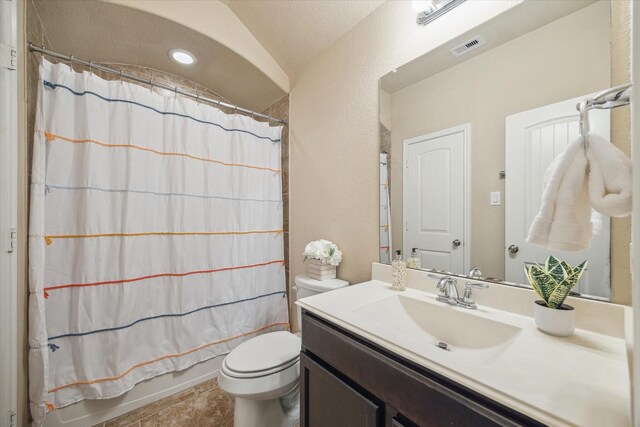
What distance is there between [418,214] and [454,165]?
0.92ft

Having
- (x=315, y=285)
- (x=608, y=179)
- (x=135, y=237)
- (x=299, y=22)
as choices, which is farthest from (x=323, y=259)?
(x=299, y=22)

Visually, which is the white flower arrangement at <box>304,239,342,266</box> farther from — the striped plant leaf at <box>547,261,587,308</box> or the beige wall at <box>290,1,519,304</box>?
the striped plant leaf at <box>547,261,587,308</box>

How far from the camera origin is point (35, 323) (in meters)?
1.17

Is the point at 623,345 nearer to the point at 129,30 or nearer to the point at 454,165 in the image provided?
the point at 454,165

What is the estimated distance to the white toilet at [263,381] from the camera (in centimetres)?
117

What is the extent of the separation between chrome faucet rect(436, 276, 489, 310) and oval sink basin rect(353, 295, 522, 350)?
0.04m

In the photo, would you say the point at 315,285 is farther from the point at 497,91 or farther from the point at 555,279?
the point at 497,91

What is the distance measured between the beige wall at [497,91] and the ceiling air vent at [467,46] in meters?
0.05

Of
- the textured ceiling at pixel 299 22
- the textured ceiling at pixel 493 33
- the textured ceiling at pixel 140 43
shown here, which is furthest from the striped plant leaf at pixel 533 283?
the textured ceiling at pixel 140 43

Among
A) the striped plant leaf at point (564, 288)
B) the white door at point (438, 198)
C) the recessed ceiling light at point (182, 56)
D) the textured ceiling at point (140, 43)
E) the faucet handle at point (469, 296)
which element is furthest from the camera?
the recessed ceiling light at point (182, 56)

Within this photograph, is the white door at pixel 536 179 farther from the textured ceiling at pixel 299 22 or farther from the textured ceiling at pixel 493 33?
the textured ceiling at pixel 299 22

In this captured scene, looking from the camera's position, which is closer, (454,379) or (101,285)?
(454,379)

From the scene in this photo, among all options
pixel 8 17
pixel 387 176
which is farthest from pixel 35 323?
pixel 387 176

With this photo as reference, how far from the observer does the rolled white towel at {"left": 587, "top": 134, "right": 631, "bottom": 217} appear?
497 mm
